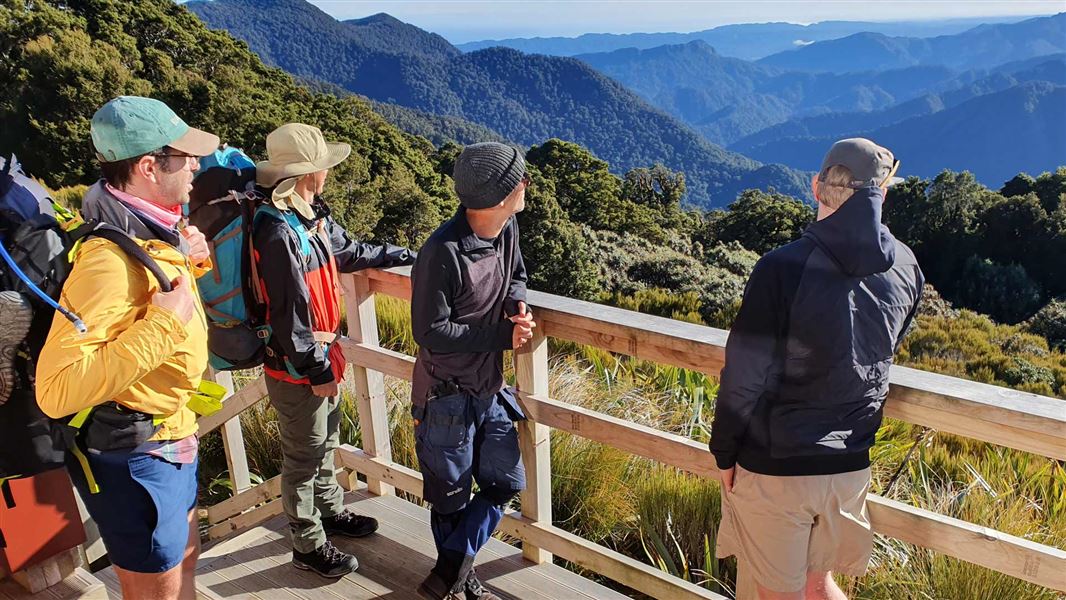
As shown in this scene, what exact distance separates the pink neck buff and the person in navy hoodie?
1.34 meters

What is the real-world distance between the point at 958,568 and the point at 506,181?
1853 mm

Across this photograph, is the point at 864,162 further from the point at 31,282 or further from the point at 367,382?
the point at 367,382

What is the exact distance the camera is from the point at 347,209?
24312 mm

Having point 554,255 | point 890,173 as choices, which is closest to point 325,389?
point 890,173

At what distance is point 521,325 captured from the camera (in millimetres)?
2176

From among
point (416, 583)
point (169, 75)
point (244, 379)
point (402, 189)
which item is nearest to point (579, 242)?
point (402, 189)

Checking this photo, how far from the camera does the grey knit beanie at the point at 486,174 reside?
2061mm

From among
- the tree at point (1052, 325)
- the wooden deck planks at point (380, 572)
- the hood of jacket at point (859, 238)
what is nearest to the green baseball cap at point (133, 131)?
the hood of jacket at point (859, 238)

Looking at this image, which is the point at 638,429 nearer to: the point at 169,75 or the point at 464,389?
the point at 464,389

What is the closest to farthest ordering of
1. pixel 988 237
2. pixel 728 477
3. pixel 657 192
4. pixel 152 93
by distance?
1. pixel 728 477
2. pixel 152 93
3. pixel 988 237
4. pixel 657 192

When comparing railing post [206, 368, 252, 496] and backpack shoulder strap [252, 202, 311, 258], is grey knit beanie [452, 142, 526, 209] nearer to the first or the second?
backpack shoulder strap [252, 202, 311, 258]

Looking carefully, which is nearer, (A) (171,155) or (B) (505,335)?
(A) (171,155)

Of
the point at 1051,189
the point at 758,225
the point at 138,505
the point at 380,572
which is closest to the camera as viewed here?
the point at 138,505

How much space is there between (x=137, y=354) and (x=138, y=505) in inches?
18.2
